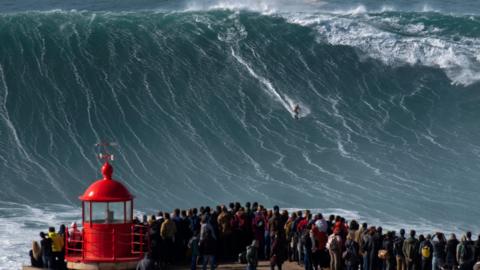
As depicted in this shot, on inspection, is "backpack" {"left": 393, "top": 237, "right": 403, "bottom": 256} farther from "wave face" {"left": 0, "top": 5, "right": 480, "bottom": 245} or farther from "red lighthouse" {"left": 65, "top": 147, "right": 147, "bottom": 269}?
"wave face" {"left": 0, "top": 5, "right": 480, "bottom": 245}

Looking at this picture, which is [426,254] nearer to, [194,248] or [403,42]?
[194,248]

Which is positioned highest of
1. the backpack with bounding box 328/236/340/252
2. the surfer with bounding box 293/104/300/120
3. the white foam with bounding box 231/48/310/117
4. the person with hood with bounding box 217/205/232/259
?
the white foam with bounding box 231/48/310/117

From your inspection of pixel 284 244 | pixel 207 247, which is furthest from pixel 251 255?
pixel 284 244

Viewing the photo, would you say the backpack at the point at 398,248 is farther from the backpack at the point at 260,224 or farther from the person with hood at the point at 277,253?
the backpack at the point at 260,224

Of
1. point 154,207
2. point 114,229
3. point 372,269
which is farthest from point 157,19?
point 114,229

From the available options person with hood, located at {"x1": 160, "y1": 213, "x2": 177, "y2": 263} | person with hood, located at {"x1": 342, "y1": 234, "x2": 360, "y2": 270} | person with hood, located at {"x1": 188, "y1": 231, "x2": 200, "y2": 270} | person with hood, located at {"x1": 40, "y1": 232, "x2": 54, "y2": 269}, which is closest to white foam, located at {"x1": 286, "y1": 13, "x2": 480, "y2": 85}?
person with hood, located at {"x1": 342, "y1": 234, "x2": 360, "y2": 270}

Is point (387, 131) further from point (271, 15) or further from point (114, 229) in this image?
point (114, 229)
